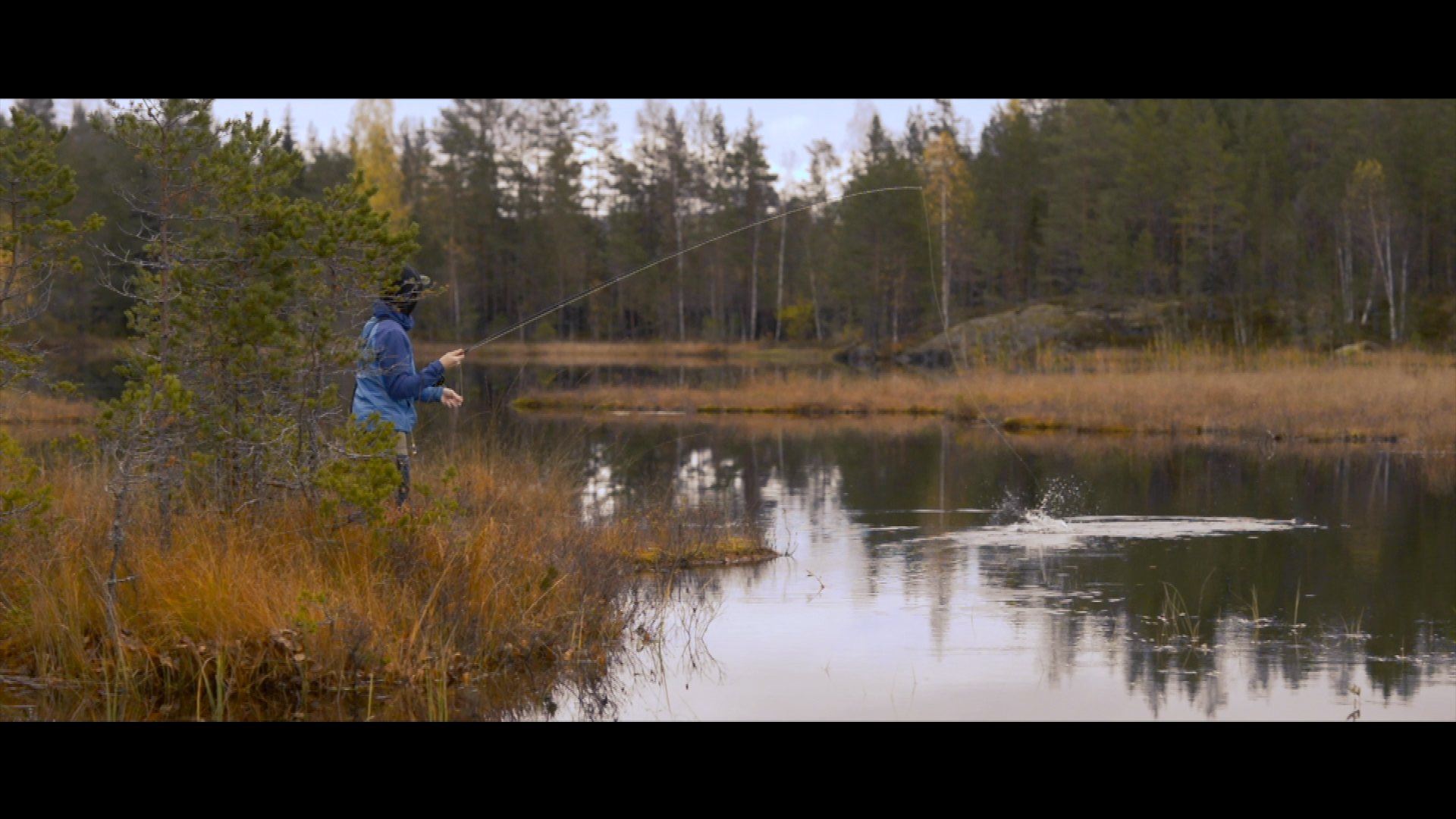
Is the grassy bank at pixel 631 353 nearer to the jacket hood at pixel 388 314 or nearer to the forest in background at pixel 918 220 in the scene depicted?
the forest in background at pixel 918 220

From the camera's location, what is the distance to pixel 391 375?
869 centimetres

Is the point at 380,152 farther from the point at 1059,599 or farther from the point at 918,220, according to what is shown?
the point at 1059,599

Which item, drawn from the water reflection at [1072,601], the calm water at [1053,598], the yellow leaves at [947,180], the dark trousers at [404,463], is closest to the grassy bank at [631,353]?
the yellow leaves at [947,180]

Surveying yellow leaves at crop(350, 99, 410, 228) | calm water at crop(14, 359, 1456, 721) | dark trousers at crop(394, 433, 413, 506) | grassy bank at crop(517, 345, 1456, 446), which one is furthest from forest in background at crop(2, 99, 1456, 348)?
dark trousers at crop(394, 433, 413, 506)

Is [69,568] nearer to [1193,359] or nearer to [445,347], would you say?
[1193,359]

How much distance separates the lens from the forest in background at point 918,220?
54000 millimetres

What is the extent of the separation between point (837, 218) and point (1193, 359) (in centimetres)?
4313

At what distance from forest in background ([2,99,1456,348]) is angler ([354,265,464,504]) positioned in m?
39.3

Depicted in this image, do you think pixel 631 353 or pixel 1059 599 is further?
pixel 631 353

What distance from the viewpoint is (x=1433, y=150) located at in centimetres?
5456

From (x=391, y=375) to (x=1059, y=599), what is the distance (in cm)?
470

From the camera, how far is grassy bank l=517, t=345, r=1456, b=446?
2408 centimetres

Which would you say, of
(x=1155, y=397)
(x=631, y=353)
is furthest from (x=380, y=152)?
(x=1155, y=397)
